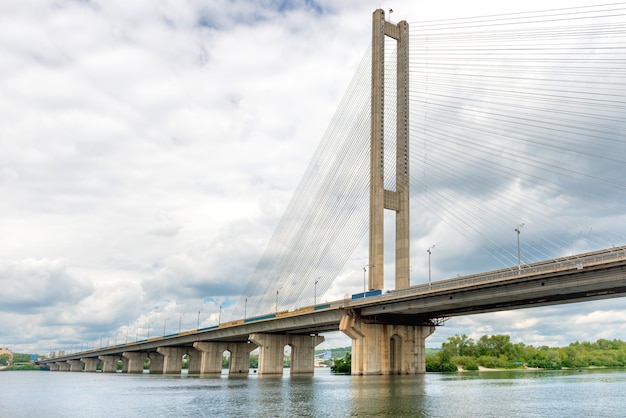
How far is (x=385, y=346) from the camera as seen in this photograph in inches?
3378

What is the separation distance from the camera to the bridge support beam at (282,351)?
109125 millimetres

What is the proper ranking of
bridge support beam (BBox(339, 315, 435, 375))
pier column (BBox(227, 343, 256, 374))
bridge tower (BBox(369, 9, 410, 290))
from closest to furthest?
bridge tower (BBox(369, 9, 410, 290)), bridge support beam (BBox(339, 315, 435, 375)), pier column (BBox(227, 343, 256, 374))

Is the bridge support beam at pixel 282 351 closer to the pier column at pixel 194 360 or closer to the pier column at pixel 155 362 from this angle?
the pier column at pixel 194 360

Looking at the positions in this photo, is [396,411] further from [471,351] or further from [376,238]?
[471,351]

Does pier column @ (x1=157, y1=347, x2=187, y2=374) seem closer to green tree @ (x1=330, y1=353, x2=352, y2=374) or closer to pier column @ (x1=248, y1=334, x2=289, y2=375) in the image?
green tree @ (x1=330, y1=353, x2=352, y2=374)

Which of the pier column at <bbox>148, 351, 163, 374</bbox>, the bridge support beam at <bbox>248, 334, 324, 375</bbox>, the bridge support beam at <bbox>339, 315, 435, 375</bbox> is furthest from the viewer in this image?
the pier column at <bbox>148, 351, 163, 374</bbox>

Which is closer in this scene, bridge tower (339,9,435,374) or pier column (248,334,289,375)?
bridge tower (339,9,435,374)

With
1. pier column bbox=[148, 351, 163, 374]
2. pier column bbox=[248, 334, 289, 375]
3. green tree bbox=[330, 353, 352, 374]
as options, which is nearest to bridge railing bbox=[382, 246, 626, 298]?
pier column bbox=[248, 334, 289, 375]

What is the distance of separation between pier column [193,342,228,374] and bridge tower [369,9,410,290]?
63.0 m

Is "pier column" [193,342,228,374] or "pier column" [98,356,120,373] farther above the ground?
"pier column" [193,342,228,374]

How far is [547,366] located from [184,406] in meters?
152

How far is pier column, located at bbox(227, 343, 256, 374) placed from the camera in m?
133

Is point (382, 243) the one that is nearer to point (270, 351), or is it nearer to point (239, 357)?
point (270, 351)

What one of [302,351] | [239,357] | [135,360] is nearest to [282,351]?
[302,351]
